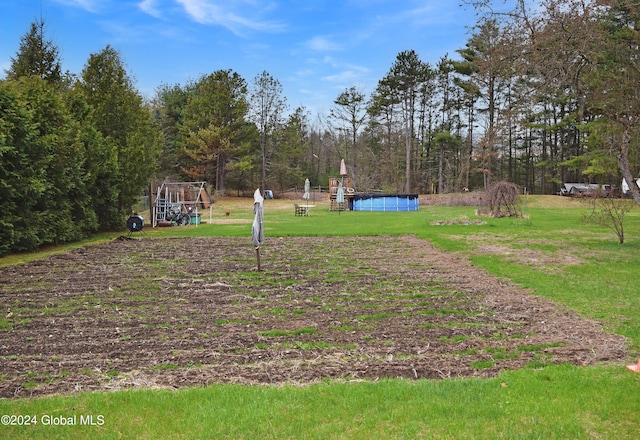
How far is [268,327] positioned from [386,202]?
30.8 metres

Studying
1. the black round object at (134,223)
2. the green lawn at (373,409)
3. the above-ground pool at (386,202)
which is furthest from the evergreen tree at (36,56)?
the above-ground pool at (386,202)

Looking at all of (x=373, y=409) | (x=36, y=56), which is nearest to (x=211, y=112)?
(x=36, y=56)

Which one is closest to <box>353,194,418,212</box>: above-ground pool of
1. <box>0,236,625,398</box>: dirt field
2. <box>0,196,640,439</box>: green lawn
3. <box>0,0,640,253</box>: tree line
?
<box>0,0,640,253</box>: tree line

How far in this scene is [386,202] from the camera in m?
35.7

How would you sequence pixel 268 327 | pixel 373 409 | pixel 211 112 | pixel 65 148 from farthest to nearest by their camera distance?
1. pixel 211 112
2. pixel 65 148
3. pixel 268 327
4. pixel 373 409

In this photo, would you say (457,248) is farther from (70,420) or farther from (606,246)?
(70,420)

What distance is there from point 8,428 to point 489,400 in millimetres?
3257

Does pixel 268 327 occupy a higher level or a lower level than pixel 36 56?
lower

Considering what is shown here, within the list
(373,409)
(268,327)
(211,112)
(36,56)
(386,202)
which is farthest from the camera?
(211,112)

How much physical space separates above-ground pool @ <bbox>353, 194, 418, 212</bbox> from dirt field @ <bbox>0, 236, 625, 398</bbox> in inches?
999

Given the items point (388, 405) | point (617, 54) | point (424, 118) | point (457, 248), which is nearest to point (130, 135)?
point (457, 248)

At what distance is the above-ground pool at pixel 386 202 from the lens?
3536 centimetres

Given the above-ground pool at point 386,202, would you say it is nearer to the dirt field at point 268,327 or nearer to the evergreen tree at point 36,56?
the evergreen tree at point 36,56

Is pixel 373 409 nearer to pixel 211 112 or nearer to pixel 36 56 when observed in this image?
pixel 36 56
